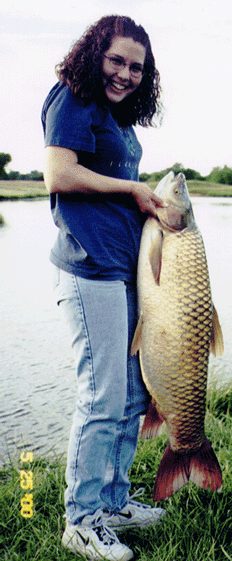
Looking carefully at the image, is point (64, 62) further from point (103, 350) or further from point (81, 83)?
point (103, 350)

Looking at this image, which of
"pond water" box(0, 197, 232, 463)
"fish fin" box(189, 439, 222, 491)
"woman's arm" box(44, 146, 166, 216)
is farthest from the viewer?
"pond water" box(0, 197, 232, 463)

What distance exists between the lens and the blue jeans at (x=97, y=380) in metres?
1.87

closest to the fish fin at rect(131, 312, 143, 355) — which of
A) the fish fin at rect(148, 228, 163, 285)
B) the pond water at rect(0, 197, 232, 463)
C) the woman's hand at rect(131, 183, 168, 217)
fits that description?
the fish fin at rect(148, 228, 163, 285)

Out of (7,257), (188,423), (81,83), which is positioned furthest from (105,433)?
(7,257)

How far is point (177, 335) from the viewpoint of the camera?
6.26ft

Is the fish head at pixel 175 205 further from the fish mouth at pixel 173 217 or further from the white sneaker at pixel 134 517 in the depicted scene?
the white sneaker at pixel 134 517

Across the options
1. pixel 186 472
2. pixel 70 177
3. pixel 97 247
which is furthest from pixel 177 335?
pixel 70 177

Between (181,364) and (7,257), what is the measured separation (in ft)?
28.3

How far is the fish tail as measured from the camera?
200cm

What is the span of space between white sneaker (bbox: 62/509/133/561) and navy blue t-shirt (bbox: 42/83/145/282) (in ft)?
3.09
